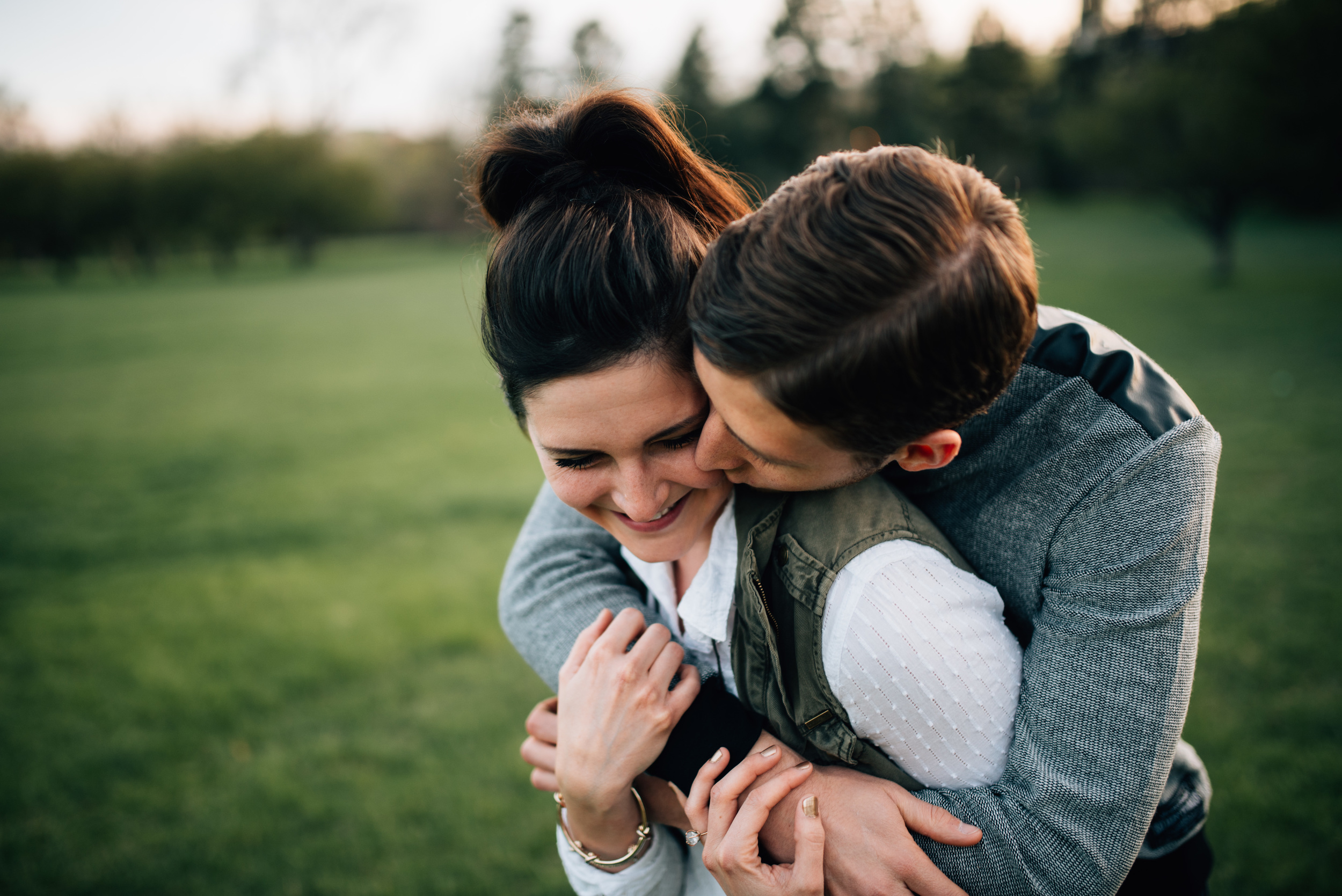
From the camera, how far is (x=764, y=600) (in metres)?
1.49

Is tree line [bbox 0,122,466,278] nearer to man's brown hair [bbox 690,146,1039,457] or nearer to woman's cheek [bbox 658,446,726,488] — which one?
woman's cheek [bbox 658,446,726,488]

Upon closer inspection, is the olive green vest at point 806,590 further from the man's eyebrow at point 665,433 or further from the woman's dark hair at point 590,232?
the woman's dark hair at point 590,232

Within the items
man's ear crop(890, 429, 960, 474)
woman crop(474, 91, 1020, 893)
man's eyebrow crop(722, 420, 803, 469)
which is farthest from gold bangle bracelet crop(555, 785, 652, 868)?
man's ear crop(890, 429, 960, 474)

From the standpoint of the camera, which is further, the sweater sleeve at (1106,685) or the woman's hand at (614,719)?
the woman's hand at (614,719)

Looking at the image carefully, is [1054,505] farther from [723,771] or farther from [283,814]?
[283,814]

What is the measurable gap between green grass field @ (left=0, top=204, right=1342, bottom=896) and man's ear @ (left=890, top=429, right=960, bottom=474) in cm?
111

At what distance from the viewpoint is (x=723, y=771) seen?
1566 mm

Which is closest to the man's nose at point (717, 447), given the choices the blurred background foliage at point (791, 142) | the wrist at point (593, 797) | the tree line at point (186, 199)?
the wrist at point (593, 797)

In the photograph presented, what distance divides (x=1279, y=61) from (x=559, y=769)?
2522 centimetres

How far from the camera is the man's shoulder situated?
133 centimetres

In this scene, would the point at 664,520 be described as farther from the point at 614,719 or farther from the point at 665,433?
the point at 614,719

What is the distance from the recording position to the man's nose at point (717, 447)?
1500 mm

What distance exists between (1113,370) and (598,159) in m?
1.17

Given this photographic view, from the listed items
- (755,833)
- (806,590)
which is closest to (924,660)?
(806,590)
